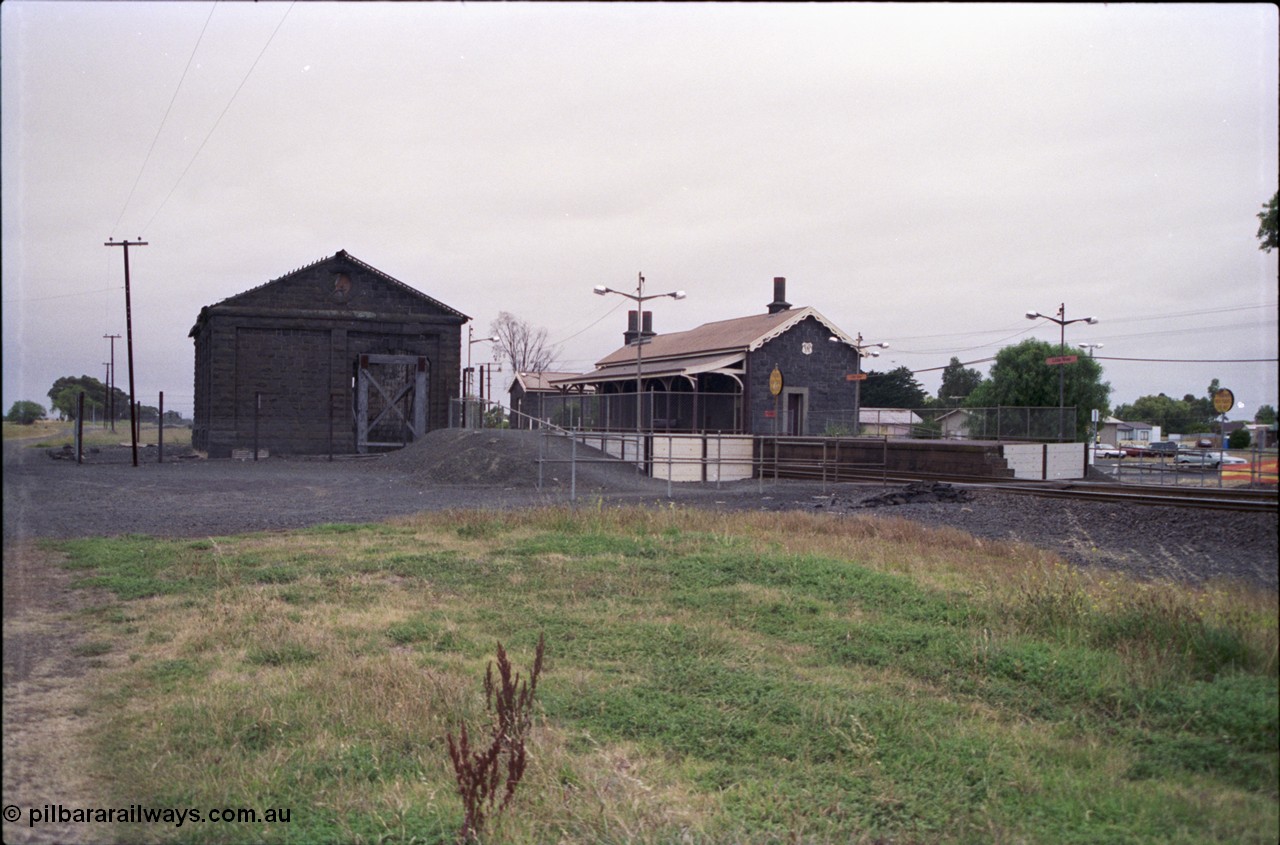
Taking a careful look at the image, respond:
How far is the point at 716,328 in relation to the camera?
40812 mm

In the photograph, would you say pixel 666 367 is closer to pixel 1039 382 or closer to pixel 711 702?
pixel 1039 382

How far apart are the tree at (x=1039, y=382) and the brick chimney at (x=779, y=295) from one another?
37.7 ft

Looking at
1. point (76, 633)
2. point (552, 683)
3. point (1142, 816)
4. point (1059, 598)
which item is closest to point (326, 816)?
point (552, 683)

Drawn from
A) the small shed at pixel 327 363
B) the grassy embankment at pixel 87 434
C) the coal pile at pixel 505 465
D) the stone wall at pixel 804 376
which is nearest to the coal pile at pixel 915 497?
the coal pile at pixel 505 465

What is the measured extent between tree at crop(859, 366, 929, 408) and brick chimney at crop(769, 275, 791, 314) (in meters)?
27.4

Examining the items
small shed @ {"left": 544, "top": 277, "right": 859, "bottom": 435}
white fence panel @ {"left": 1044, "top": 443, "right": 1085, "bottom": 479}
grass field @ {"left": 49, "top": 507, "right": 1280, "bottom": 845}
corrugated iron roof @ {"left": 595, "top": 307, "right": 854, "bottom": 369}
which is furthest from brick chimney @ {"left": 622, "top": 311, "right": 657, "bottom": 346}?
grass field @ {"left": 49, "top": 507, "right": 1280, "bottom": 845}

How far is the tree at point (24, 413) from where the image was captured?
2.72 m

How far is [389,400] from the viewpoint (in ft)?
114

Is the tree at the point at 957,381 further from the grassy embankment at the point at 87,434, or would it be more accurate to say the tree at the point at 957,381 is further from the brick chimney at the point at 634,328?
the grassy embankment at the point at 87,434

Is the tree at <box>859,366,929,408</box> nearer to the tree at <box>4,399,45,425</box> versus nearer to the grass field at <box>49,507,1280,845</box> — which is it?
the grass field at <box>49,507,1280,845</box>

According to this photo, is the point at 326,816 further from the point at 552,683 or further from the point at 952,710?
the point at 952,710

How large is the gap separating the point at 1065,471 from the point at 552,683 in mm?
21826

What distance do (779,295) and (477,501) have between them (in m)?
24.7

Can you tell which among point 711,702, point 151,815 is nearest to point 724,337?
point 711,702
